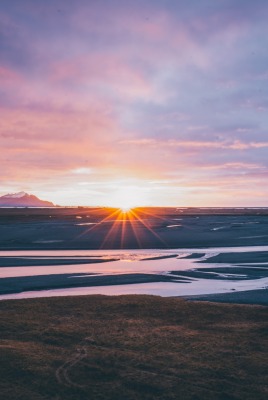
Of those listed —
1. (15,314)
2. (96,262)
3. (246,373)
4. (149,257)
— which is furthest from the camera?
(149,257)

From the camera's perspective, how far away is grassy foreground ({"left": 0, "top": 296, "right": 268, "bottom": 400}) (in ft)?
21.7

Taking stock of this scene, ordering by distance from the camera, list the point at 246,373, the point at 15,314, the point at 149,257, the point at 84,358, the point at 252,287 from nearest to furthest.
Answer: the point at 246,373 < the point at 84,358 < the point at 15,314 < the point at 252,287 < the point at 149,257

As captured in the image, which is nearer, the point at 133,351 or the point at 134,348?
the point at 133,351

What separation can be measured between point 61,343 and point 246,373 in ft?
11.2

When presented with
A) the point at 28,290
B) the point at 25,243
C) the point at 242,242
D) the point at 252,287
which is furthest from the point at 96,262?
the point at 242,242

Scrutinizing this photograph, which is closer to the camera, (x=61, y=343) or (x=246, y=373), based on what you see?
(x=246, y=373)

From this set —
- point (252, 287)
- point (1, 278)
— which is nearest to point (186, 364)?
point (252, 287)

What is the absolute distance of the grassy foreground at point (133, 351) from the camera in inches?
260

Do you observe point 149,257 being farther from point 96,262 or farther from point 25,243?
point 25,243

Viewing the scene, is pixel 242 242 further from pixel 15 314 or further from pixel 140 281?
pixel 15 314

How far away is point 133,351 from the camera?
8.09 meters

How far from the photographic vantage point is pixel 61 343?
8516mm

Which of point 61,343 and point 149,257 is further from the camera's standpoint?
point 149,257

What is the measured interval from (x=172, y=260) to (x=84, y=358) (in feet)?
57.2
